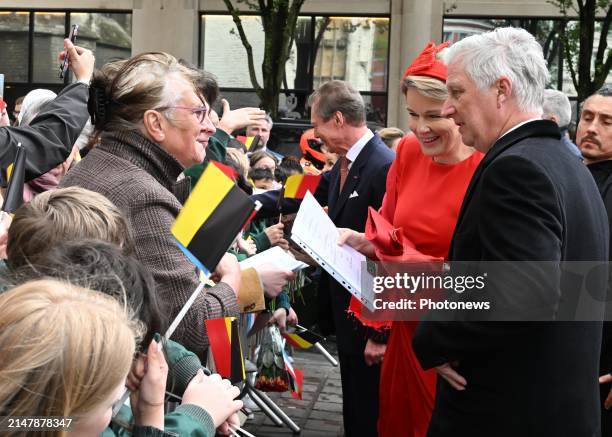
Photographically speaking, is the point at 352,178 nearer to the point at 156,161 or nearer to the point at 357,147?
the point at 357,147

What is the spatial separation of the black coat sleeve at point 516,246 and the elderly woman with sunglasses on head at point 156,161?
0.95 meters

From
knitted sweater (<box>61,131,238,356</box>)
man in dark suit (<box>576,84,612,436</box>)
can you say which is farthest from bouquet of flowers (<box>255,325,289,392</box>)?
knitted sweater (<box>61,131,238,356</box>)

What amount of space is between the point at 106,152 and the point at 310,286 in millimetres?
3175

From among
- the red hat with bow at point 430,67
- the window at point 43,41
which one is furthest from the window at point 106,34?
the red hat with bow at point 430,67

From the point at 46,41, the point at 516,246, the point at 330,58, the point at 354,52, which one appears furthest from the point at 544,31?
the point at 516,246

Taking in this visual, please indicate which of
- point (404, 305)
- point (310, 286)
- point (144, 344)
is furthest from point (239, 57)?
point (144, 344)

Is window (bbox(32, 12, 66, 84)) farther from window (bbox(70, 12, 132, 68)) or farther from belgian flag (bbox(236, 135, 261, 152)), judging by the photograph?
belgian flag (bbox(236, 135, 261, 152))

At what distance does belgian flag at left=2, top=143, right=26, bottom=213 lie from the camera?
11.9ft

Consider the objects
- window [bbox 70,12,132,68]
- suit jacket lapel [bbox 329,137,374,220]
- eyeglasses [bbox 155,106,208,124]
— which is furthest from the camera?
window [bbox 70,12,132,68]

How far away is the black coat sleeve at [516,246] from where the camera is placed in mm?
2771

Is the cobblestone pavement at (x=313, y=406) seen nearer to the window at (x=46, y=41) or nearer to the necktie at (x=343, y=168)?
the necktie at (x=343, y=168)

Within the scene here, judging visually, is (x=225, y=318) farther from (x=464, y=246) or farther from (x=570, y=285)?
(x=570, y=285)

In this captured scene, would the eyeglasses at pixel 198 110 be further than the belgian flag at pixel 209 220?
Yes

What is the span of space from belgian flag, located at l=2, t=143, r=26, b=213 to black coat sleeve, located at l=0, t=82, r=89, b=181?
302 millimetres
